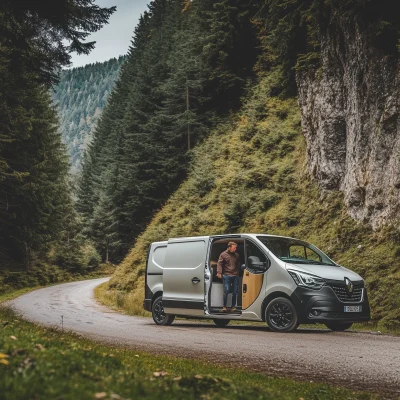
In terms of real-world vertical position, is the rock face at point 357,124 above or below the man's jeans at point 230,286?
above

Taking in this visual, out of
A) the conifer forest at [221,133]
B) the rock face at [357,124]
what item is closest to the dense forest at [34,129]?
the conifer forest at [221,133]

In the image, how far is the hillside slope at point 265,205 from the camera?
13.9m

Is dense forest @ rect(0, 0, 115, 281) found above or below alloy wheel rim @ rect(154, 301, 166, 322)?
above

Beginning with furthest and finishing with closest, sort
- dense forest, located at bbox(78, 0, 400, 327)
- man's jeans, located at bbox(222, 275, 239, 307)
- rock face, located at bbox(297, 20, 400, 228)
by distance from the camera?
dense forest, located at bbox(78, 0, 400, 327) → rock face, located at bbox(297, 20, 400, 228) → man's jeans, located at bbox(222, 275, 239, 307)

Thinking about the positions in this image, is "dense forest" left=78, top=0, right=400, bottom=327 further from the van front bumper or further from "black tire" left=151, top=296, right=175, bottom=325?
"black tire" left=151, top=296, right=175, bottom=325

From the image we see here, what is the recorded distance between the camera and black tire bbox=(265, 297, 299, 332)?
10.4 meters

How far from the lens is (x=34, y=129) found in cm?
3081

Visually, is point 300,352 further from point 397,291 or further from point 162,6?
point 162,6

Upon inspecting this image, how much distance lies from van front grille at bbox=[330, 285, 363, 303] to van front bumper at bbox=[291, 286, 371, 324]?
0.08 metres

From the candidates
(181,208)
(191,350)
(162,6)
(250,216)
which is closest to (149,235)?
(181,208)

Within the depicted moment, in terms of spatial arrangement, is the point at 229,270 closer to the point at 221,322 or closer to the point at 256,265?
the point at 256,265

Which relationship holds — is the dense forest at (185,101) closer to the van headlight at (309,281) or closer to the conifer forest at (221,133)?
the conifer forest at (221,133)

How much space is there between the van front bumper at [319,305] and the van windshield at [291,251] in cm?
104

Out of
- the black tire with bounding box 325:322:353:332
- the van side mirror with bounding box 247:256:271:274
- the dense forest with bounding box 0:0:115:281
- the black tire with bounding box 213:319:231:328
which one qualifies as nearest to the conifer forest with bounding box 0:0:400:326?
the dense forest with bounding box 0:0:115:281
